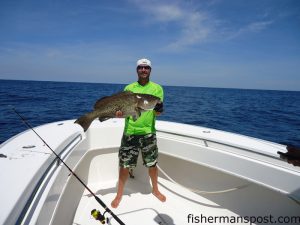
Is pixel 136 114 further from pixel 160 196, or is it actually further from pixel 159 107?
pixel 160 196

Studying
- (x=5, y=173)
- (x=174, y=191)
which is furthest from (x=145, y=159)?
(x=5, y=173)

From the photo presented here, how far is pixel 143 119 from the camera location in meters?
3.43

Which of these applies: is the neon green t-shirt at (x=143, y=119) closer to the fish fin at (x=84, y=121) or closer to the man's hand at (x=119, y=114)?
the man's hand at (x=119, y=114)

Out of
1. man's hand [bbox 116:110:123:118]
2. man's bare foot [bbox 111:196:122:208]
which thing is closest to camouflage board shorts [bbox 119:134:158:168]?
man's hand [bbox 116:110:123:118]

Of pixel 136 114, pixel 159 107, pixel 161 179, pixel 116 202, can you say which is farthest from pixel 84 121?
pixel 161 179

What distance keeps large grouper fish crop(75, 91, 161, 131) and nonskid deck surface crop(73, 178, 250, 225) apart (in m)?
1.51

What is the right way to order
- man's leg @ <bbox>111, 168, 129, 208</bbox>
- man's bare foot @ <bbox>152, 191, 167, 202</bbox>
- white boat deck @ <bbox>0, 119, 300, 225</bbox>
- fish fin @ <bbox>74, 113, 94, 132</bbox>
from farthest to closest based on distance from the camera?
man's bare foot @ <bbox>152, 191, 167, 202</bbox>
man's leg @ <bbox>111, 168, 129, 208</bbox>
fish fin @ <bbox>74, 113, 94, 132</bbox>
white boat deck @ <bbox>0, 119, 300, 225</bbox>

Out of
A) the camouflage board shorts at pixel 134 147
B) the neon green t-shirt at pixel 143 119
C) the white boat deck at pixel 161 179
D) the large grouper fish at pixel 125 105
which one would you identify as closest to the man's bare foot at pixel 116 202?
the white boat deck at pixel 161 179

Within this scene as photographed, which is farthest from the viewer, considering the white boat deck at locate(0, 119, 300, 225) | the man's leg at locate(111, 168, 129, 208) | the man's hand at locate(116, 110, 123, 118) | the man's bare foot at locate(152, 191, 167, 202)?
the man's bare foot at locate(152, 191, 167, 202)

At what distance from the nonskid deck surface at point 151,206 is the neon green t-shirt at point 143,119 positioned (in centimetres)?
125

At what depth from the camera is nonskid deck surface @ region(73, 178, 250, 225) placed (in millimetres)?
3396

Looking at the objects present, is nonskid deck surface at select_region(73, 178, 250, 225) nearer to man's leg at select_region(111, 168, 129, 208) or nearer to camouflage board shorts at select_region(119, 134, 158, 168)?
man's leg at select_region(111, 168, 129, 208)

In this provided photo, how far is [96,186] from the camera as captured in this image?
429cm

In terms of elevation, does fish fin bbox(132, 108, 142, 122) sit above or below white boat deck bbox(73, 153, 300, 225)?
above
